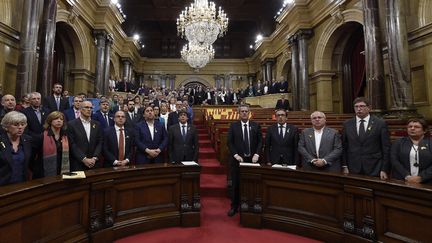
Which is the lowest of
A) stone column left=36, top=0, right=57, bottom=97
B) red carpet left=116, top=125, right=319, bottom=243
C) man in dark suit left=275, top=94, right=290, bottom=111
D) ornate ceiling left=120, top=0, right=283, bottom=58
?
red carpet left=116, top=125, right=319, bottom=243

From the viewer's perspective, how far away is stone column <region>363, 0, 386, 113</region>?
654cm

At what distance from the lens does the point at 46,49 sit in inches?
269

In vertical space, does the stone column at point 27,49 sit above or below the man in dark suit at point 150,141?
above

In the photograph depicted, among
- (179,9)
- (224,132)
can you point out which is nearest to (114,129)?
(224,132)

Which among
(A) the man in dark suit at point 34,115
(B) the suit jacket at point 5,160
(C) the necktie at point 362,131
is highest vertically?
(A) the man in dark suit at point 34,115

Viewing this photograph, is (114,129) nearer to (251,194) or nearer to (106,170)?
(106,170)

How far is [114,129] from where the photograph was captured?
3.32 m

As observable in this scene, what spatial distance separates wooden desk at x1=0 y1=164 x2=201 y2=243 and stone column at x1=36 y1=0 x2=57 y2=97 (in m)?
5.15

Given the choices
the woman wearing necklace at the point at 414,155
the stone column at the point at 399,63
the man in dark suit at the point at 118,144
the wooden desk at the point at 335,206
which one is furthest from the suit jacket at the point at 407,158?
the stone column at the point at 399,63

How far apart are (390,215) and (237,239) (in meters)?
1.35

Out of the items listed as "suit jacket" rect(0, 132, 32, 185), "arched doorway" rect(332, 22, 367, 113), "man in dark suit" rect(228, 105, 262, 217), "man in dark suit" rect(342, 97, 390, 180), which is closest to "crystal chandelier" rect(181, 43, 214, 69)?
"arched doorway" rect(332, 22, 367, 113)

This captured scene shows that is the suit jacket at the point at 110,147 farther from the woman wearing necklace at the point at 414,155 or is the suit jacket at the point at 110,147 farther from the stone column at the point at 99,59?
the stone column at the point at 99,59

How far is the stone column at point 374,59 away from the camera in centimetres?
654

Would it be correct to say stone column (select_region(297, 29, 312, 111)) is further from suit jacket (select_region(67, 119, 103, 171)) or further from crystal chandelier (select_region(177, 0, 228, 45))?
suit jacket (select_region(67, 119, 103, 171))
